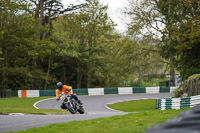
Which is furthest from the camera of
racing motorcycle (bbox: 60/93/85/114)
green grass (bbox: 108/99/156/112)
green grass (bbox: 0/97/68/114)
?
green grass (bbox: 108/99/156/112)

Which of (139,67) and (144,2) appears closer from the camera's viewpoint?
(144,2)

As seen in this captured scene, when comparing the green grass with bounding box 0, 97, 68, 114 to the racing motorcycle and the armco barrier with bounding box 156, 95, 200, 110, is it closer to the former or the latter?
the racing motorcycle

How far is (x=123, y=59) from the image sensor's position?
4659cm

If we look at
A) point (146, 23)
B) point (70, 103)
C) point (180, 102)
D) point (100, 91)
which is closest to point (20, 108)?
point (70, 103)

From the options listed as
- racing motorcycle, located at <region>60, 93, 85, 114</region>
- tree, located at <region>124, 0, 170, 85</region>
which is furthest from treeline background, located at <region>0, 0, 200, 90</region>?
racing motorcycle, located at <region>60, 93, 85, 114</region>

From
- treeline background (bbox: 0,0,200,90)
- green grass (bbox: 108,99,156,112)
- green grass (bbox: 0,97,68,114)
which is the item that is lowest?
green grass (bbox: 108,99,156,112)

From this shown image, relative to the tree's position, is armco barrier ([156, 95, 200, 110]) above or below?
below

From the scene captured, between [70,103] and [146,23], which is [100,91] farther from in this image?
[70,103]

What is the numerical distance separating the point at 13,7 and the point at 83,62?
13.5 metres

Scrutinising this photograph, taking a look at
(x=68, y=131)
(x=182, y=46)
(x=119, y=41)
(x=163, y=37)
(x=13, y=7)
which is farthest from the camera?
(x=119, y=41)

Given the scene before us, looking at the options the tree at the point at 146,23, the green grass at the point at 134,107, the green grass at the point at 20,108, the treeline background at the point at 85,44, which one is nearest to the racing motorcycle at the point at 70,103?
the green grass at the point at 20,108

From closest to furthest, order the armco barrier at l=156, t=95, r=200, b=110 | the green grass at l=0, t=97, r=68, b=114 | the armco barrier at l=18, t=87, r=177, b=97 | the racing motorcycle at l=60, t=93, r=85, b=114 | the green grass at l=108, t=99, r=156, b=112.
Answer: the racing motorcycle at l=60, t=93, r=85, b=114
the green grass at l=0, t=97, r=68, b=114
the armco barrier at l=156, t=95, r=200, b=110
the green grass at l=108, t=99, r=156, b=112
the armco barrier at l=18, t=87, r=177, b=97

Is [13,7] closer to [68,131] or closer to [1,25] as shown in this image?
[1,25]

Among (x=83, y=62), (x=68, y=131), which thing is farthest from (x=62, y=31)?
(x=68, y=131)
